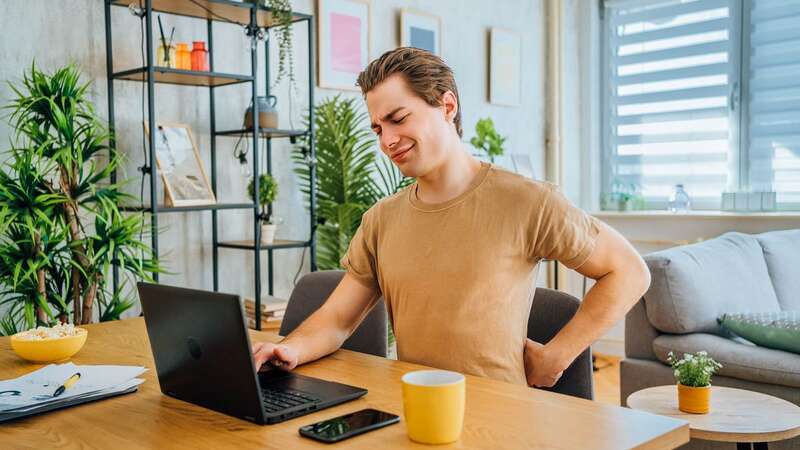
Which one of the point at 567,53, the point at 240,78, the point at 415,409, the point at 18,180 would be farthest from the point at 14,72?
the point at 567,53

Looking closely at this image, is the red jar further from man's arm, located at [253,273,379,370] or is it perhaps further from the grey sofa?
the grey sofa

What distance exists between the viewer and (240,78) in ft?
9.47

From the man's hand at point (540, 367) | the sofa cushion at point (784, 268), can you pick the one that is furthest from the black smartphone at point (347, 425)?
the sofa cushion at point (784, 268)

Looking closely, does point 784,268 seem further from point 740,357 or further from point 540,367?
point 540,367

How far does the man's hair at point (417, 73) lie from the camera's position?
5.05ft

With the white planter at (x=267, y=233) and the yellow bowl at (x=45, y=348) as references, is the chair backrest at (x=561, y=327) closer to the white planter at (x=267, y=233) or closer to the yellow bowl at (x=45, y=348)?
the yellow bowl at (x=45, y=348)

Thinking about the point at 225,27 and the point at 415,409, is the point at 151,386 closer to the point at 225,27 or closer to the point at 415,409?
the point at 415,409

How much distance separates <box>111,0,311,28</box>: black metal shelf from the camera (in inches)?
111

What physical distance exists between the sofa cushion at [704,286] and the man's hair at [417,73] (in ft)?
5.22

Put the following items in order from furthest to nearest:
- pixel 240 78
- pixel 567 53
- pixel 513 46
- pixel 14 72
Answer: pixel 567 53
pixel 513 46
pixel 240 78
pixel 14 72

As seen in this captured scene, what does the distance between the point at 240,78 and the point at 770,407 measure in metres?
2.06

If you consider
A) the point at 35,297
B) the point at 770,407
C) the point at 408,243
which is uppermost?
the point at 408,243

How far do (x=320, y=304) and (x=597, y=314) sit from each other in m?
0.67

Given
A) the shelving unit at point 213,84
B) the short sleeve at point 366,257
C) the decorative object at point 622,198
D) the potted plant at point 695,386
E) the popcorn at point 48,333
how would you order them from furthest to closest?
the decorative object at point 622,198 → the shelving unit at point 213,84 → the potted plant at point 695,386 → the short sleeve at point 366,257 → the popcorn at point 48,333
